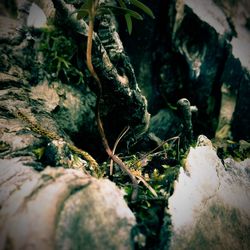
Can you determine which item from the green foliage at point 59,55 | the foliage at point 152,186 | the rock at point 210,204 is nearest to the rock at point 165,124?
the foliage at point 152,186

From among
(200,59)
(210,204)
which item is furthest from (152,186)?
(200,59)

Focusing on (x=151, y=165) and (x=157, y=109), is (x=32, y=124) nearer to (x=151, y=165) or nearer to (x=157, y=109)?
(x=151, y=165)


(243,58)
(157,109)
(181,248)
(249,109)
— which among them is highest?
(243,58)

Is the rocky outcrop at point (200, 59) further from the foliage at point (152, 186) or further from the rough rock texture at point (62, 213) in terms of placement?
the rough rock texture at point (62, 213)

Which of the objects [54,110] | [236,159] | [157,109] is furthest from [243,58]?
[54,110]

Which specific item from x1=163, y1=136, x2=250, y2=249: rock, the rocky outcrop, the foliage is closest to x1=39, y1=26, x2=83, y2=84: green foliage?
the rocky outcrop

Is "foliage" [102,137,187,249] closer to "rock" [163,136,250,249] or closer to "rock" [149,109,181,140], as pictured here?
"rock" [163,136,250,249]

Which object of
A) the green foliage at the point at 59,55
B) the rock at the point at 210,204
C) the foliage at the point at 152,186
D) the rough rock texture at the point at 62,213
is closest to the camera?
the rough rock texture at the point at 62,213
